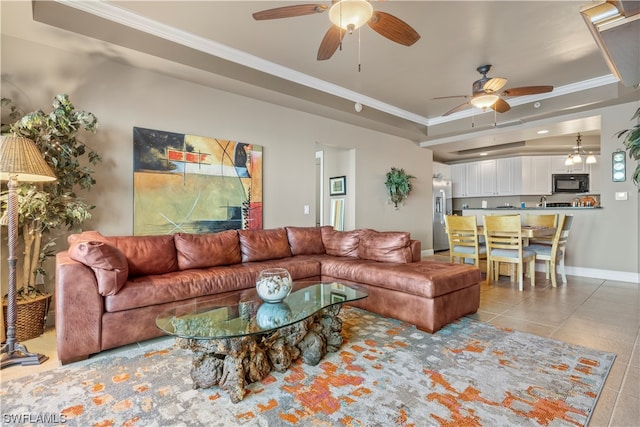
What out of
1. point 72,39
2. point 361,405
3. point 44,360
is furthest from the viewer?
point 72,39

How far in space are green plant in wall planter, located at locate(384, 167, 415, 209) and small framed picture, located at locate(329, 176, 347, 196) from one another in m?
0.90

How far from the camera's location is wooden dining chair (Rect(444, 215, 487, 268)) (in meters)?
4.34

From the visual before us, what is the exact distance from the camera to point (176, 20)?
9.91 feet

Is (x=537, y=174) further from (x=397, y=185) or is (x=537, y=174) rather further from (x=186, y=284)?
(x=186, y=284)

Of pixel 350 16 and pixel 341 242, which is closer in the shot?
pixel 350 16

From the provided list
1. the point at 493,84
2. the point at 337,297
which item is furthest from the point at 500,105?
the point at 337,297

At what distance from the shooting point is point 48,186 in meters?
2.76

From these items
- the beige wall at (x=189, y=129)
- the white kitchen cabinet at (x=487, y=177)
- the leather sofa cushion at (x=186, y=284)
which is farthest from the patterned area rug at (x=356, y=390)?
the white kitchen cabinet at (x=487, y=177)

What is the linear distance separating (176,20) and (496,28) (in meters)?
3.26

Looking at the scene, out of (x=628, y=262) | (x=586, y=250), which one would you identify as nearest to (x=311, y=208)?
(x=586, y=250)

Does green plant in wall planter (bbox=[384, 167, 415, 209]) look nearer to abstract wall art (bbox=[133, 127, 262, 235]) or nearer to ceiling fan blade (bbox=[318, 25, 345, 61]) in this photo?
abstract wall art (bbox=[133, 127, 262, 235])

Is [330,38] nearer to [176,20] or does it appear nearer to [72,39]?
[176,20]

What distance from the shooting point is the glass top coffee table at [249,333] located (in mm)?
1681

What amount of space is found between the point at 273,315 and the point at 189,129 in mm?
2873
